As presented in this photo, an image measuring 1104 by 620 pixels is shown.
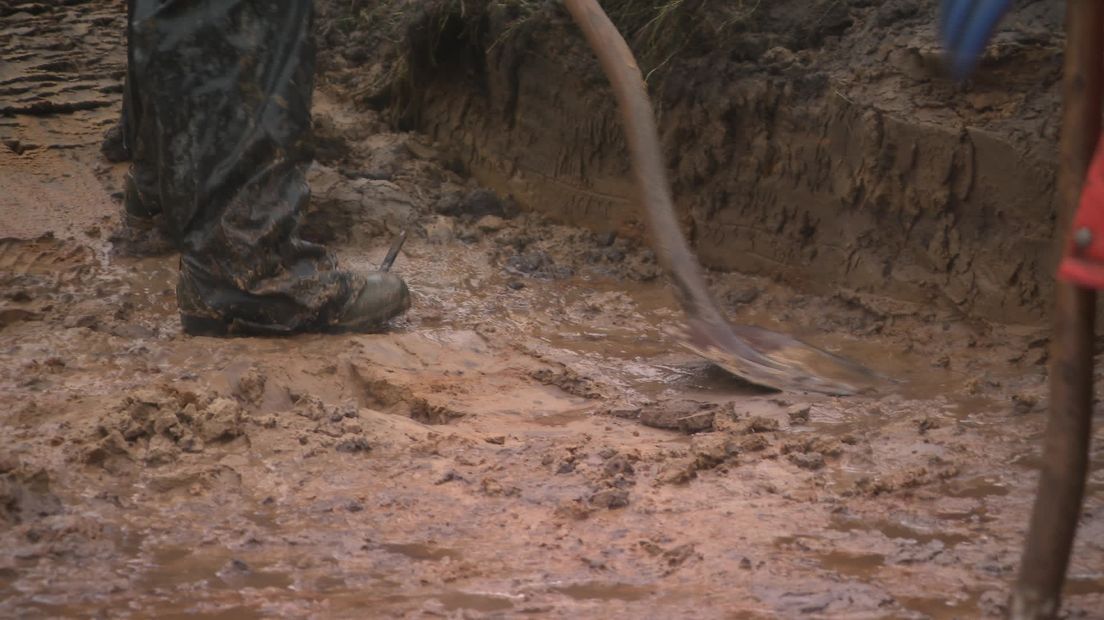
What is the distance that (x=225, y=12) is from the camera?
9.83 feet

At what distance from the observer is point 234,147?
3.07 m

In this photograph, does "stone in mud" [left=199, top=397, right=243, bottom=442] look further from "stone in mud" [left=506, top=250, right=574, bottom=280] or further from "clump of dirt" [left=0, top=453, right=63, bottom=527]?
"stone in mud" [left=506, top=250, right=574, bottom=280]

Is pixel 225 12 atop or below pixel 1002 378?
atop

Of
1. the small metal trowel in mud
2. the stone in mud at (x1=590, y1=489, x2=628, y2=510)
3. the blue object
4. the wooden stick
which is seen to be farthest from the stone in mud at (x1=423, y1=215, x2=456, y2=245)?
the wooden stick

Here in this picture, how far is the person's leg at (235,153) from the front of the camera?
9.78 ft

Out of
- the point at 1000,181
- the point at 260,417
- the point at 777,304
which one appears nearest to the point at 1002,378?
the point at 1000,181

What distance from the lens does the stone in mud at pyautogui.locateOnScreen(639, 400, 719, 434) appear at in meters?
2.75

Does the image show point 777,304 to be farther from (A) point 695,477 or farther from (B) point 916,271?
(A) point 695,477

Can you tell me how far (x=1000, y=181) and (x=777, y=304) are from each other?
80cm

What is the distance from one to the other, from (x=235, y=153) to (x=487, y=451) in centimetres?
114

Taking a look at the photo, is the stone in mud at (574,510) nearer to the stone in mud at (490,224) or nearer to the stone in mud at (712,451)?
the stone in mud at (712,451)

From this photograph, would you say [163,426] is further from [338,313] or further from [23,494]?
[338,313]

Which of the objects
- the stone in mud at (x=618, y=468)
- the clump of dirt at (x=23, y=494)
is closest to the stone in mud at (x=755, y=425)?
the stone in mud at (x=618, y=468)

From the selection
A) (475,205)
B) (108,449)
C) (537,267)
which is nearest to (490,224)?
(475,205)
